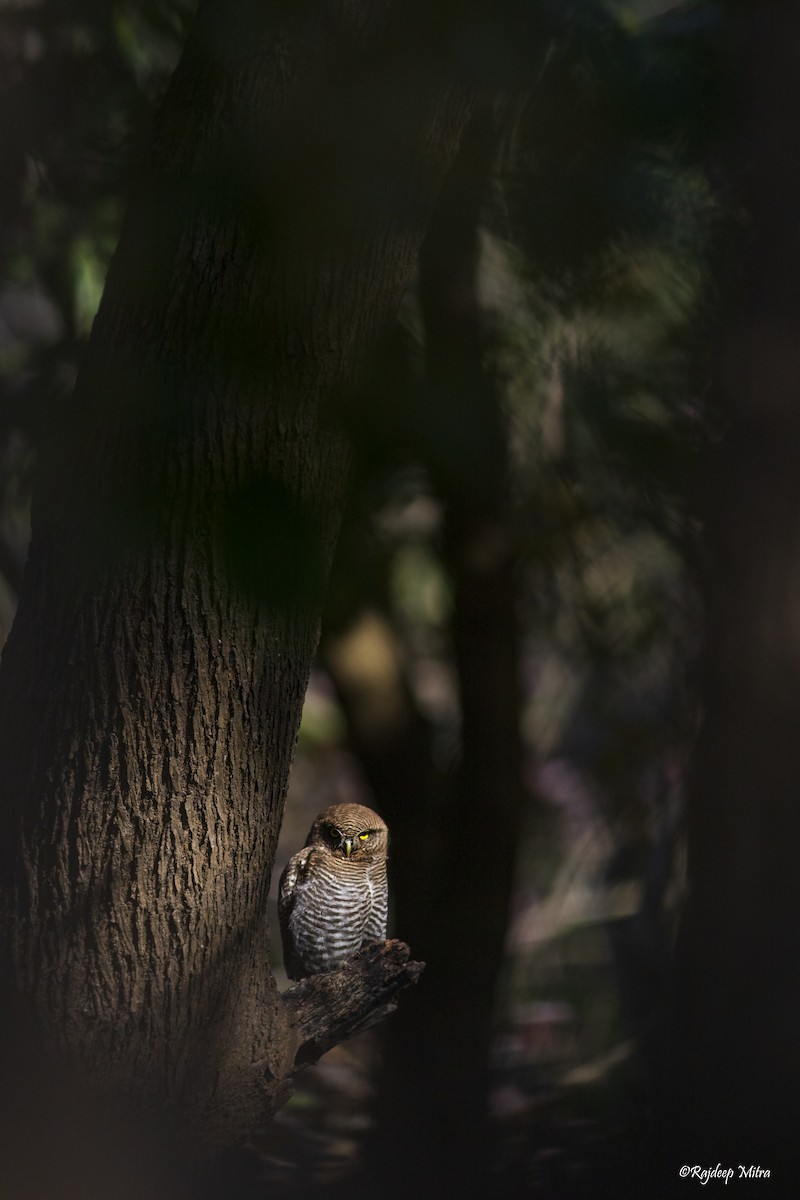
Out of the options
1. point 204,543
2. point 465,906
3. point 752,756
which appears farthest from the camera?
point 465,906

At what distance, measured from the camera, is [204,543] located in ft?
1.61

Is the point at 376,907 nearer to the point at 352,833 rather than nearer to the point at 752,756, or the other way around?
the point at 352,833

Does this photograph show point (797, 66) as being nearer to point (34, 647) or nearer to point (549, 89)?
point (549, 89)

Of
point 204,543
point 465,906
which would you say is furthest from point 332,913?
point 204,543

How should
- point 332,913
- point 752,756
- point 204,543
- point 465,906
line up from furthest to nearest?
point 465,906 < point 332,913 < point 752,756 < point 204,543

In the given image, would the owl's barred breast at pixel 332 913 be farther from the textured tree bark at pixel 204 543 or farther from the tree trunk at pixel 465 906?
the tree trunk at pixel 465 906

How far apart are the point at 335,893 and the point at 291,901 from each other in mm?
73

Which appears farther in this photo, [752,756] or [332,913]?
[332,913]

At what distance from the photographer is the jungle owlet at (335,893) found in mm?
1085

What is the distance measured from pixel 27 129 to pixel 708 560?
0.75m

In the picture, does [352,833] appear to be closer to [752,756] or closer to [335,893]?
[335,893]

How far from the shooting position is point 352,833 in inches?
43.8

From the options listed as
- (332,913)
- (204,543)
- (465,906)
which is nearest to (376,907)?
(332,913)

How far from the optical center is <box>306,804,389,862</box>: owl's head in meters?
1.11
